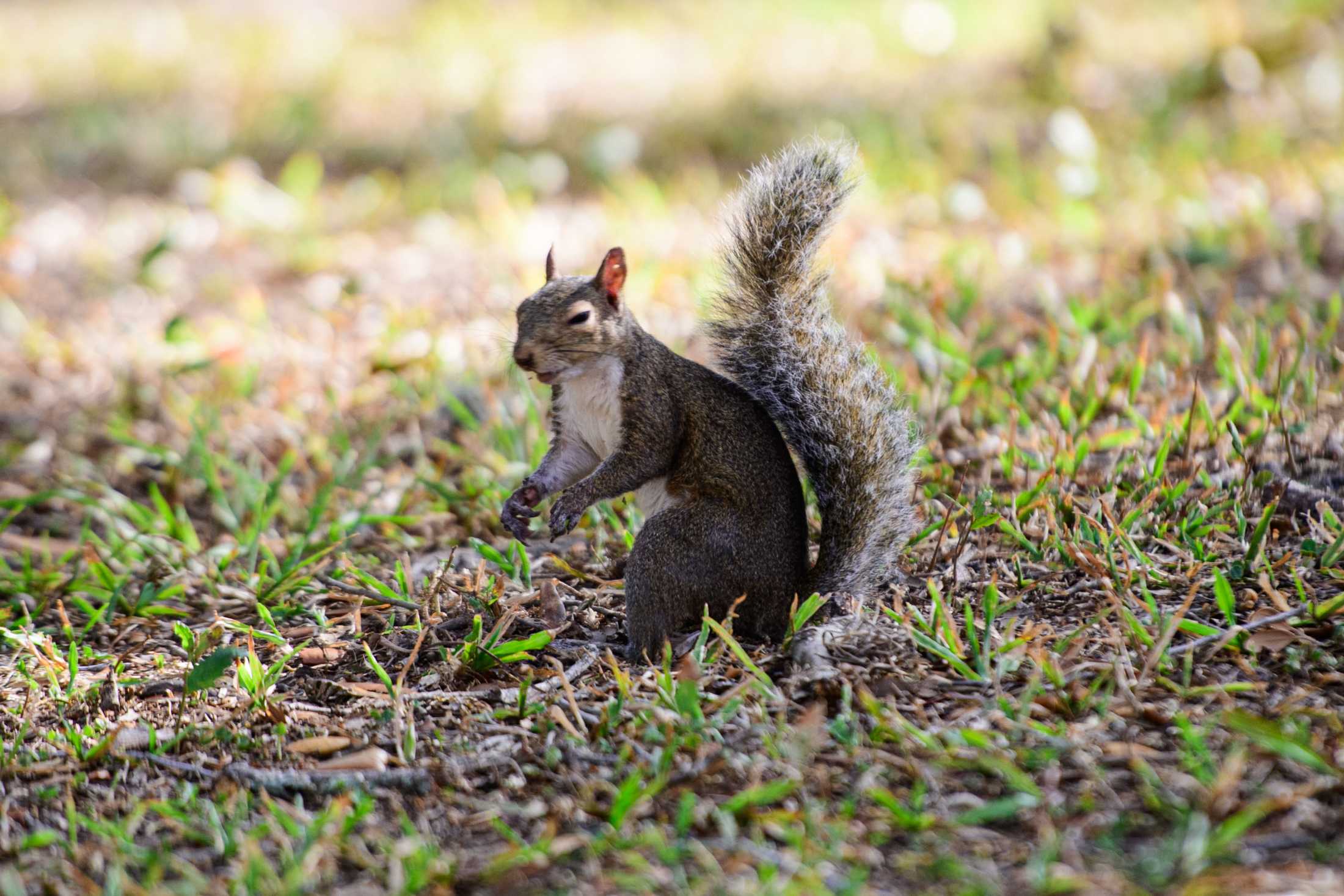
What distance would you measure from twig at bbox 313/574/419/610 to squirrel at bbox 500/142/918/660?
0.32 metres

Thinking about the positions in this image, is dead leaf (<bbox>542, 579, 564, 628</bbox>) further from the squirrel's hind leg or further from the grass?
the squirrel's hind leg

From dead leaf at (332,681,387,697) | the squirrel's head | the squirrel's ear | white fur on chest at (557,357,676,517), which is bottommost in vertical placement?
dead leaf at (332,681,387,697)

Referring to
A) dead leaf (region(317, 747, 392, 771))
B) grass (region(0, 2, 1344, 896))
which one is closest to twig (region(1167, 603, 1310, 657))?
grass (region(0, 2, 1344, 896))

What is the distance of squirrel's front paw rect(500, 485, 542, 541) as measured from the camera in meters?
2.72

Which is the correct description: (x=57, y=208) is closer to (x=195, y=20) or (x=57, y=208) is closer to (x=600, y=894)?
(x=195, y=20)

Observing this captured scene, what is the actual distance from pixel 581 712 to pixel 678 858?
53cm

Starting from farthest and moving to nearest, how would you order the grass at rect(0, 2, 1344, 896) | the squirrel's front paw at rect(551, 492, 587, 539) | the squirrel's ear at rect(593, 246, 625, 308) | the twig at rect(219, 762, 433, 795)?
the squirrel's ear at rect(593, 246, 625, 308) < the squirrel's front paw at rect(551, 492, 587, 539) < the twig at rect(219, 762, 433, 795) < the grass at rect(0, 2, 1344, 896)

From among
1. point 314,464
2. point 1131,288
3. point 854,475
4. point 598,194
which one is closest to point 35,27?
point 598,194

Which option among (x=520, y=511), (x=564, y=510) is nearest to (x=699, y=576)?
(x=564, y=510)

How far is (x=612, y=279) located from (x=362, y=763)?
44.2 inches

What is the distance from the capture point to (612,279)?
274 cm

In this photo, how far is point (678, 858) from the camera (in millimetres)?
1849

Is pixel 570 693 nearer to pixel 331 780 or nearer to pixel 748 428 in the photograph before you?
pixel 331 780

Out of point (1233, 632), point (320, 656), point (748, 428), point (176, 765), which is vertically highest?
point (748, 428)
